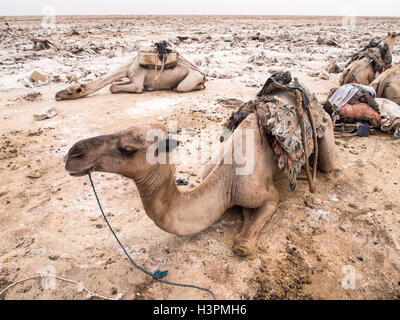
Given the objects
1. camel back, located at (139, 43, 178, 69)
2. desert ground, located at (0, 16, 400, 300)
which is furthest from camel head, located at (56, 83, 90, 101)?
camel back, located at (139, 43, 178, 69)

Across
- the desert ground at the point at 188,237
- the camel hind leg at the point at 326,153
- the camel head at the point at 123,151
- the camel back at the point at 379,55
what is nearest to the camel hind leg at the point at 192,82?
the desert ground at the point at 188,237

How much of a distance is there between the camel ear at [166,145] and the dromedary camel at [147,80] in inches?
245

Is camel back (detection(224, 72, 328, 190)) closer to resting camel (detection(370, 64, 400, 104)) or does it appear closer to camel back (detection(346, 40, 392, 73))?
resting camel (detection(370, 64, 400, 104))

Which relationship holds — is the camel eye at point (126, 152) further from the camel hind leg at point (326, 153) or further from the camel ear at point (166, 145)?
the camel hind leg at point (326, 153)

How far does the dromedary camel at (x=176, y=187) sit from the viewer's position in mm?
1792

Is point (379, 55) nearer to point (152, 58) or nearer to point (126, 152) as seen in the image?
point (152, 58)

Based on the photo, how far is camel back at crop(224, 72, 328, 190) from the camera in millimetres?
3033

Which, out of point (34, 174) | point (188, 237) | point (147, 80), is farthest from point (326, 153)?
point (147, 80)

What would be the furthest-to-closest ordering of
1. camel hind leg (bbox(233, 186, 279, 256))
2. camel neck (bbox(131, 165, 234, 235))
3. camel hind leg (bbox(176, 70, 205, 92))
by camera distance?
camel hind leg (bbox(176, 70, 205, 92))
camel hind leg (bbox(233, 186, 279, 256))
camel neck (bbox(131, 165, 234, 235))

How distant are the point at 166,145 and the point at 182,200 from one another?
0.65 meters

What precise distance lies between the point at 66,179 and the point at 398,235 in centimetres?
423

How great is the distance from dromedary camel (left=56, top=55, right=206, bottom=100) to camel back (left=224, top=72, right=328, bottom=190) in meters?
4.77
